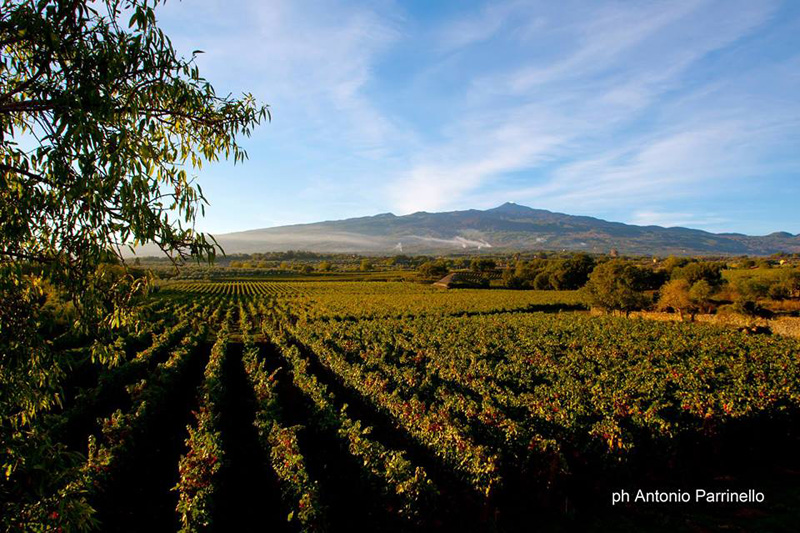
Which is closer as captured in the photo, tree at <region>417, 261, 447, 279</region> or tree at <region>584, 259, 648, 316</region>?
tree at <region>584, 259, 648, 316</region>

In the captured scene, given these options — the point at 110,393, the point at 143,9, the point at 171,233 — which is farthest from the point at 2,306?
the point at 110,393

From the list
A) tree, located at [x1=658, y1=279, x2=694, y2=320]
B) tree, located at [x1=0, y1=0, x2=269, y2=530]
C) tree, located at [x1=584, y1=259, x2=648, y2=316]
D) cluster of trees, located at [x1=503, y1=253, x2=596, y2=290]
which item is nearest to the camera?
tree, located at [x1=0, y1=0, x2=269, y2=530]

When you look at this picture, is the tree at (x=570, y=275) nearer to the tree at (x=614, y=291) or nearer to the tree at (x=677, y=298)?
the tree at (x=614, y=291)

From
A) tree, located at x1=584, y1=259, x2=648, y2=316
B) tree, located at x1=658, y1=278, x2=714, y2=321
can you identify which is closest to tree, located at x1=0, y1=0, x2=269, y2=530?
tree, located at x1=584, y1=259, x2=648, y2=316

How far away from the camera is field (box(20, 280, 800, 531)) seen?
995cm

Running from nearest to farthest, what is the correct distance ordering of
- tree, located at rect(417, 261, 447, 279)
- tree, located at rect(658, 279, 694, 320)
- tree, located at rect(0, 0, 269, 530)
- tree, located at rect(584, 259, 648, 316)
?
tree, located at rect(0, 0, 269, 530)
tree, located at rect(658, 279, 694, 320)
tree, located at rect(584, 259, 648, 316)
tree, located at rect(417, 261, 447, 279)

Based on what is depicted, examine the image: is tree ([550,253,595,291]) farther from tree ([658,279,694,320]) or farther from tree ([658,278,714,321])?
tree ([658,278,714,321])

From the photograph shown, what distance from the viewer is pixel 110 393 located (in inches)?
776

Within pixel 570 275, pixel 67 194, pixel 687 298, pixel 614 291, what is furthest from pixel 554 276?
pixel 67 194

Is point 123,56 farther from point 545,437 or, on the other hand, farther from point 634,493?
point 634,493

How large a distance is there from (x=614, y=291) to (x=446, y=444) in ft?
181

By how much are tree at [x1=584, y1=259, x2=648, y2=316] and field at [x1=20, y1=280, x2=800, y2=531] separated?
1333 inches

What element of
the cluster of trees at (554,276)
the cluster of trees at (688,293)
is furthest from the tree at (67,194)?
the cluster of trees at (554,276)

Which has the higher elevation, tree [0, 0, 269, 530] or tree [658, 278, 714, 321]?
tree [0, 0, 269, 530]
